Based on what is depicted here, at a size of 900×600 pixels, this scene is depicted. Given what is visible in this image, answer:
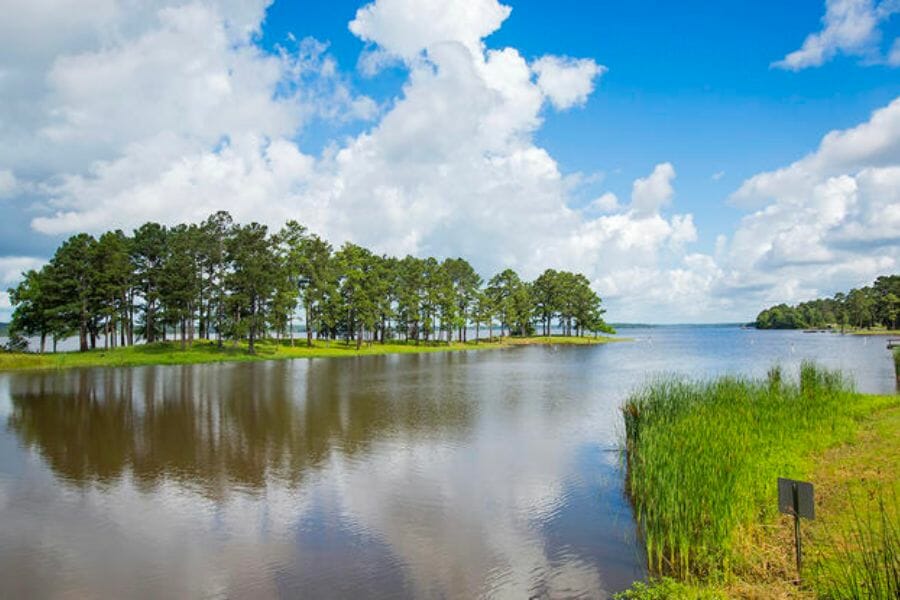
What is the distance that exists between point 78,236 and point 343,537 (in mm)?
71235

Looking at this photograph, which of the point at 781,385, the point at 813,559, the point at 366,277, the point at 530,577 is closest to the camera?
the point at 813,559

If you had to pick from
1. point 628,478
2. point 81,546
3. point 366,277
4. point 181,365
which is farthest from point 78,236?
point 628,478

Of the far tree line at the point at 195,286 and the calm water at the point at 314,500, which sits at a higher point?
the far tree line at the point at 195,286

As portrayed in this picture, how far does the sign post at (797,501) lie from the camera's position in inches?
334

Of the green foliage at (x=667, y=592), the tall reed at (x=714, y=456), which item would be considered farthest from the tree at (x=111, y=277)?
the green foliage at (x=667, y=592)

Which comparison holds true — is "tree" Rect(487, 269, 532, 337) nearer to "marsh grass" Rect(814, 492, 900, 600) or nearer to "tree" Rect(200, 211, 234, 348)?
"tree" Rect(200, 211, 234, 348)

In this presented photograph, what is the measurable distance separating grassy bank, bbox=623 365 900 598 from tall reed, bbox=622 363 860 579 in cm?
3

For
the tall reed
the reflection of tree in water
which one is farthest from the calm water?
the tall reed

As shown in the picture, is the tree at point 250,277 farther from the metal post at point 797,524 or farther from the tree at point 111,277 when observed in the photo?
the metal post at point 797,524

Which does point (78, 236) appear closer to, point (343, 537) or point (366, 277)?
point (366, 277)

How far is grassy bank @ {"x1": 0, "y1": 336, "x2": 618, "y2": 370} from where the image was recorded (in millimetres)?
56750

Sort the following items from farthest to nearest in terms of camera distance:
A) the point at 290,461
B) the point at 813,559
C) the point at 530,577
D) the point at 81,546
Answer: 1. the point at 290,461
2. the point at 81,546
3. the point at 530,577
4. the point at 813,559

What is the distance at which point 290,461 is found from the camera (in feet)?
61.9

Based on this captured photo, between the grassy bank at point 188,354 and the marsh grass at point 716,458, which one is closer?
the marsh grass at point 716,458
